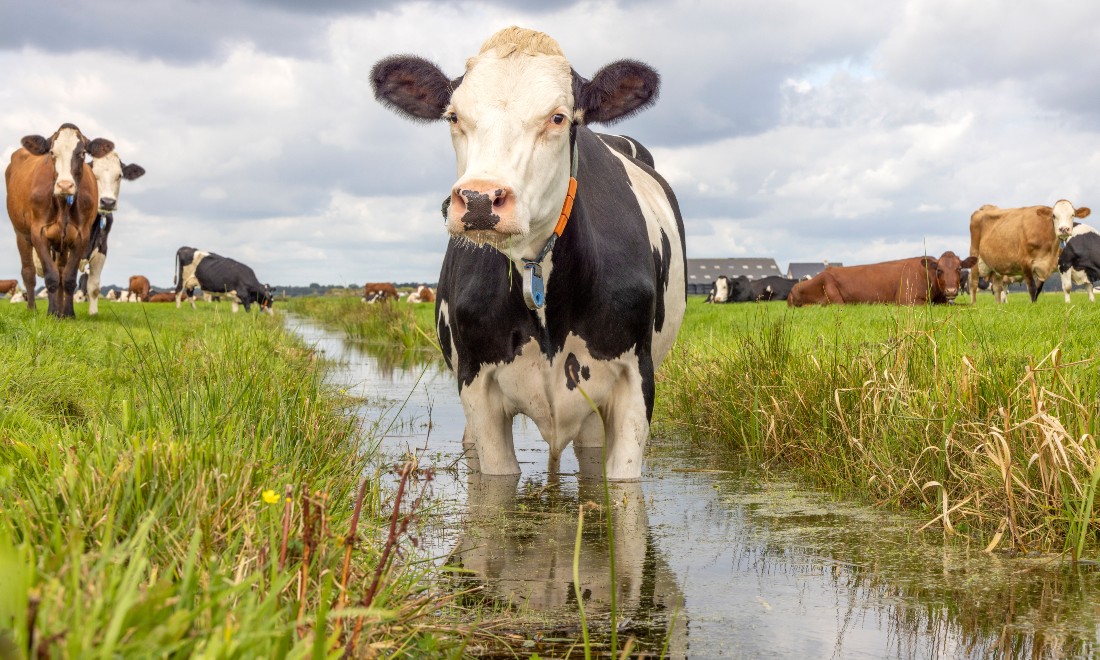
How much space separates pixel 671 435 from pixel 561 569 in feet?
13.1

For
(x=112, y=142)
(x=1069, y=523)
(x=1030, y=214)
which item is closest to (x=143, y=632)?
(x=1069, y=523)

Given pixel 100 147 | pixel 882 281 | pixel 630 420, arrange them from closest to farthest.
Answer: pixel 630 420, pixel 100 147, pixel 882 281

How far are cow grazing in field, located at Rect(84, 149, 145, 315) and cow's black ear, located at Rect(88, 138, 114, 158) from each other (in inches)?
2.9

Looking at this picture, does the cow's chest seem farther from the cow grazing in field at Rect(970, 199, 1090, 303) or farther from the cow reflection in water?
the cow grazing in field at Rect(970, 199, 1090, 303)

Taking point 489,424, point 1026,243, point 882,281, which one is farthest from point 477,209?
point 1026,243

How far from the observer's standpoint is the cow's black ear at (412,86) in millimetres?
5016

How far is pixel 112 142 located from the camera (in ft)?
51.6

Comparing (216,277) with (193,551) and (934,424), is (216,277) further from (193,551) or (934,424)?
(193,551)

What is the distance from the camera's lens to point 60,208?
46.3ft

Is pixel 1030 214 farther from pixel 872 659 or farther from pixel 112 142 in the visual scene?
pixel 872 659

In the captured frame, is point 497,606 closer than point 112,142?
Yes

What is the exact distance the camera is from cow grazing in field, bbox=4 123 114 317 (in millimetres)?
13867

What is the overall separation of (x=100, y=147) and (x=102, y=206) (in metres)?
1.02

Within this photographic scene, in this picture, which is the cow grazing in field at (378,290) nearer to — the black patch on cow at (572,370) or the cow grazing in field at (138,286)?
the cow grazing in field at (138,286)
